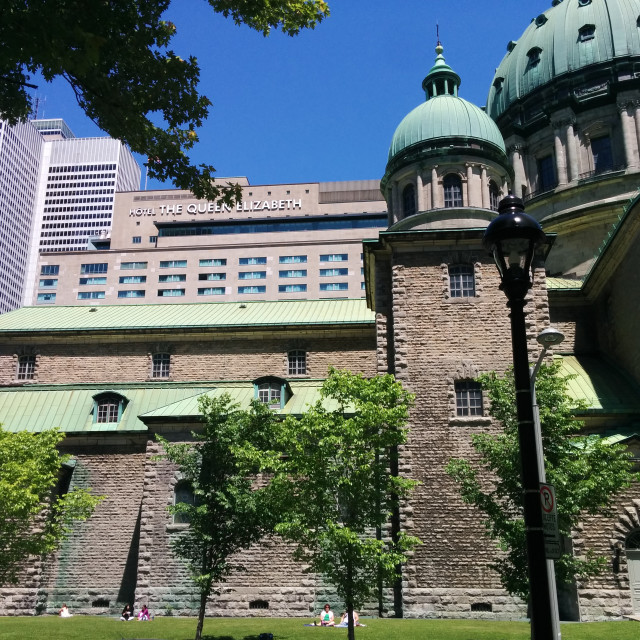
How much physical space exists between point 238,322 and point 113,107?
90.0ft

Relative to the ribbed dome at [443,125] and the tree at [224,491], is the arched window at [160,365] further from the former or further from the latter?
the ribbed dome at [443,125]

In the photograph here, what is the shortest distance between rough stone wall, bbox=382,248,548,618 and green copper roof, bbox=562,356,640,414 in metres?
3.22

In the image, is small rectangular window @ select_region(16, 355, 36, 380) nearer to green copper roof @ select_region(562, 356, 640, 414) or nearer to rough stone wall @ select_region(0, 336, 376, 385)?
rough stone wall @ select_region(0, 336, 376, 385)

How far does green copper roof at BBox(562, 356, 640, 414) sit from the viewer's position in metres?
28.7

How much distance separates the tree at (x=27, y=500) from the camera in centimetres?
2525

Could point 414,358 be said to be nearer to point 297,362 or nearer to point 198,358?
point 297,362

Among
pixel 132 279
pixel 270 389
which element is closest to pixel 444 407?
pixel 270 389

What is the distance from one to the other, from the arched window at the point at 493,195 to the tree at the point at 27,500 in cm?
2002

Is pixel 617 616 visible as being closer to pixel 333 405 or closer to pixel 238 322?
pixel 333 405

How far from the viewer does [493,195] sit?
3303 cm

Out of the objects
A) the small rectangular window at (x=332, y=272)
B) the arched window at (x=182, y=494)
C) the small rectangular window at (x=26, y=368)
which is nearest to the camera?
the arched window at (x=182, y=494)

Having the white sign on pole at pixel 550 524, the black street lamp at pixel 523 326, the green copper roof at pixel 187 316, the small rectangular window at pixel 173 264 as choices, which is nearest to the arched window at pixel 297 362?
the green copper roof at pixel 187 316

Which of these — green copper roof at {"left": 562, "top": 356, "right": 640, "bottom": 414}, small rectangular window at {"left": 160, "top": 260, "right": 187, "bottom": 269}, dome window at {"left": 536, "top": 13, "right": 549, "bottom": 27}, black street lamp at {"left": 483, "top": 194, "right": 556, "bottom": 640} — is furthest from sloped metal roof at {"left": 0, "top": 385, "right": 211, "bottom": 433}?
small rectangular window at {"left": 160, "top": 260, "right": 187, "bottom": 269}

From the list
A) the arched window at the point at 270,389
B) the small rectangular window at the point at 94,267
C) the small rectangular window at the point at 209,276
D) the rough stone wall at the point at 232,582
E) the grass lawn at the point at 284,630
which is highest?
the small rectangular window at the point at 94,267
